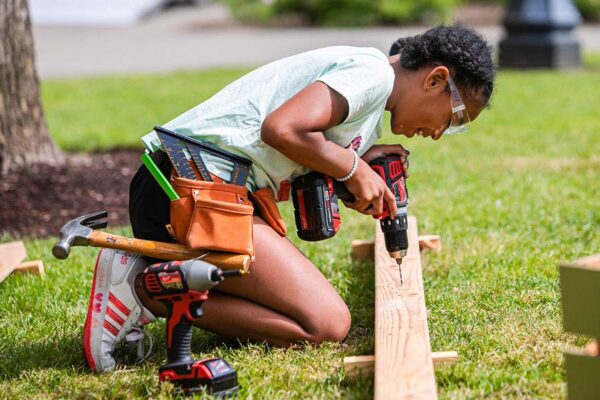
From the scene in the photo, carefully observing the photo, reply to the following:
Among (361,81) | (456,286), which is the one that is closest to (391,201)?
(361,81)

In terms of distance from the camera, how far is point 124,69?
1260cm

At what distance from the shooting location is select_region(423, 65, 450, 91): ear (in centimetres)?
341

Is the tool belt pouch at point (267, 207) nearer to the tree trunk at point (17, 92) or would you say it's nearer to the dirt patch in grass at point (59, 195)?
the dirt patch in grass at point (59, 195)

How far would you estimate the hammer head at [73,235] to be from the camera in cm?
313

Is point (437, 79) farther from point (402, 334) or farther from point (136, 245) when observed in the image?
point (136, 245)

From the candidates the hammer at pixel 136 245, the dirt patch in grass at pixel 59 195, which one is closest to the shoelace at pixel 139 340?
the hammer at pixel 136 245

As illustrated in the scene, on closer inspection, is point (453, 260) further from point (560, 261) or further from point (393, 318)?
point (393, 318)

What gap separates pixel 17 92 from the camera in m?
6.23

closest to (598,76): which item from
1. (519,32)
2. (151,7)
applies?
(519,32)

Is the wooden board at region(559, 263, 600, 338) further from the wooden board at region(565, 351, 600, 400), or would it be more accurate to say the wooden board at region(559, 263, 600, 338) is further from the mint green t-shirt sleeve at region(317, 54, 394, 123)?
the mint green t-shirt sleeve at region(317, 54, 394, 123)

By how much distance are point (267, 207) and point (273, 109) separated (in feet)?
1.23

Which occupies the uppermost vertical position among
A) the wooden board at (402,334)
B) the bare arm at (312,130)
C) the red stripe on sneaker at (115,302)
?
the bare arm at (312,130)

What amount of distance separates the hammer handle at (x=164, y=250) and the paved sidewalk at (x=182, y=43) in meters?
9.09

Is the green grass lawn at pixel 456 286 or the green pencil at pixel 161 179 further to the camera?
the green pencil at pixel 161 179
